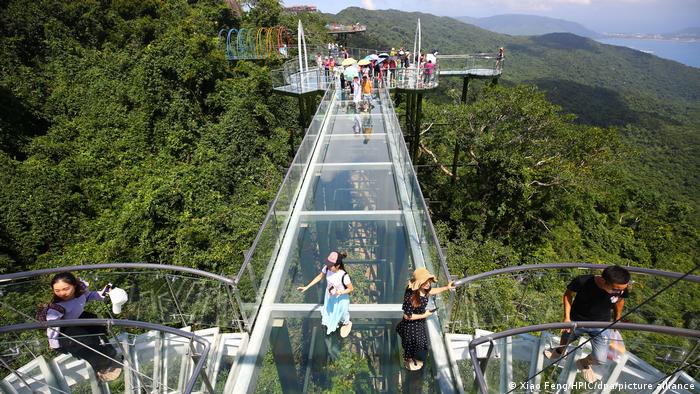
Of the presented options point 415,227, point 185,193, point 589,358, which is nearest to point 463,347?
point 589,358

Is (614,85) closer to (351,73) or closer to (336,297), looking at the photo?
(351,73)

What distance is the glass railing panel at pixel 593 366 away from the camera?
2.91 meters

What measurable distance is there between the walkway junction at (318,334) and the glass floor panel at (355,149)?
2.96m

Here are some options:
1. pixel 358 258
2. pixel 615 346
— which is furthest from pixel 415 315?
pixel 358 258

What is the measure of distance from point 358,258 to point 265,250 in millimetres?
1777

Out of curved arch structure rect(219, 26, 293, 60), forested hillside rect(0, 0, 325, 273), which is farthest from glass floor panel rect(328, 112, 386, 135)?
curved arch structure rect(219, 26, 293, 60)

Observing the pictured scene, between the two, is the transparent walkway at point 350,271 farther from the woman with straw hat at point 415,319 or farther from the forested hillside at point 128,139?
the forested hillside at point 128,139

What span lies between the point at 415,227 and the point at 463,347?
6.69 ft

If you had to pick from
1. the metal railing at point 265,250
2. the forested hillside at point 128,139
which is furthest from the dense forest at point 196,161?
the metal railing at point 265,250

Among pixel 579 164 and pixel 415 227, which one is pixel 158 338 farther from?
pixel 579 164

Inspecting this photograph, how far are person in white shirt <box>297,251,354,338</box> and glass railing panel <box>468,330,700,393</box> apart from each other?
48.5 inches

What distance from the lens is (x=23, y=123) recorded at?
16.2 m

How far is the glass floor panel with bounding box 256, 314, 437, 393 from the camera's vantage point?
3436mm

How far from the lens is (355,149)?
8.37m
